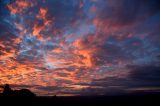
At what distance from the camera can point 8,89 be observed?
210 feet

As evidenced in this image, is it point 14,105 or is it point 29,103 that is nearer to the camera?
point 14,105

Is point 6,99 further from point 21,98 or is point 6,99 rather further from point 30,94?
point 30,94

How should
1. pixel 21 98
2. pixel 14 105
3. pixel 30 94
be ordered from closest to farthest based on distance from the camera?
pixel 14 105 < pixel 21 98 < pixel 30 94

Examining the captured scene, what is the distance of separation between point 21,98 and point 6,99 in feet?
16.4

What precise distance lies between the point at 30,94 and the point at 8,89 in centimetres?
773

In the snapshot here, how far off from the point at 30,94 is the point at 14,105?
9.69 metres

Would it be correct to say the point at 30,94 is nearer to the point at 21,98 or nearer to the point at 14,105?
the point at 21,98

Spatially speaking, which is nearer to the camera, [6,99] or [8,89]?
[6,99]

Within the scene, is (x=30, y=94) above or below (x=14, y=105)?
above

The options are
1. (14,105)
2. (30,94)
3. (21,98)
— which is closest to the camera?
(14,105)

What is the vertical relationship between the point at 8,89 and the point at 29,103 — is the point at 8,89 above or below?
above

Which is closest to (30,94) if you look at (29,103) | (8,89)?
(29,103)

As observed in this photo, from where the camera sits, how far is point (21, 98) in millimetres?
60438

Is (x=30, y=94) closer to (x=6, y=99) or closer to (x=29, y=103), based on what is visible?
(x=29, y=103)
